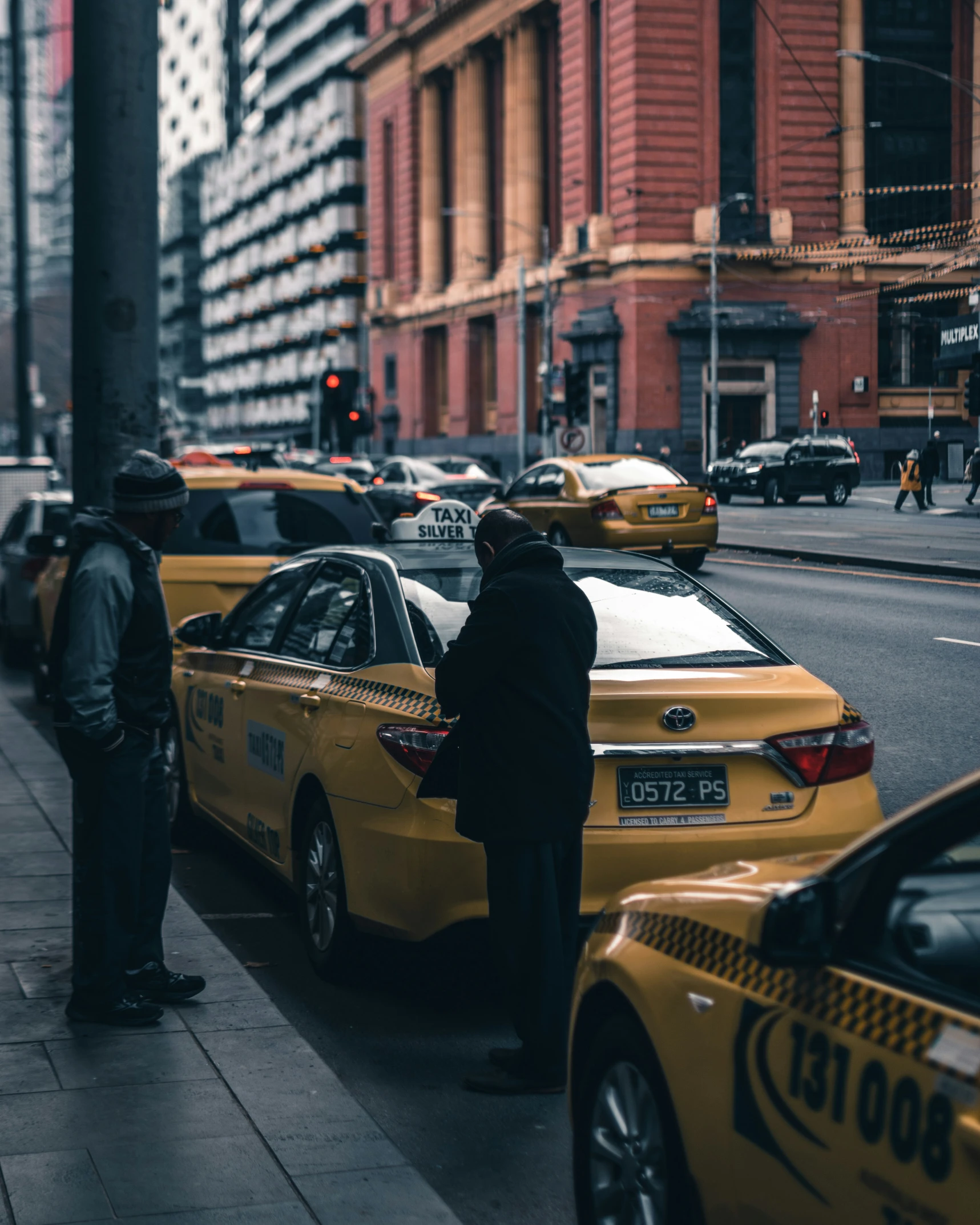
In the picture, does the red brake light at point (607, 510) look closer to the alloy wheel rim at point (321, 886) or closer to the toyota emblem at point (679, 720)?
the alloy wheel rim at point (321, 886)

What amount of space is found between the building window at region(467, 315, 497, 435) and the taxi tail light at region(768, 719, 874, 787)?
68.2 metres

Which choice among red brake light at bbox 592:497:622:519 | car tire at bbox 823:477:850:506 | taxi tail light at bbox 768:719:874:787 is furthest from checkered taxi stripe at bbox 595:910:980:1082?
car tire at bbox 823:477:850:506

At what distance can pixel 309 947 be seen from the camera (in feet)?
20.7

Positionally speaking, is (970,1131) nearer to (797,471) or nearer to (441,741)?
(441,741)

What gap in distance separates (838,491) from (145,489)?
125ft

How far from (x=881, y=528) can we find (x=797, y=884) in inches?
1120

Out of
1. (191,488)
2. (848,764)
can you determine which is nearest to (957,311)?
(191,488)

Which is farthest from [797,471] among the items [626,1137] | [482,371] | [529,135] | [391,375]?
[391,375]

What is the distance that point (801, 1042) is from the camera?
2912mm

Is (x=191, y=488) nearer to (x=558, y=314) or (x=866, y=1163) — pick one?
(x=866, y=1163)

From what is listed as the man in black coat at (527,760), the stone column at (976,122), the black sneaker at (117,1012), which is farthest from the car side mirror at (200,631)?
the stone column at (976,122)

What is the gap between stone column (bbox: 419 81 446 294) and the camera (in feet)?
264

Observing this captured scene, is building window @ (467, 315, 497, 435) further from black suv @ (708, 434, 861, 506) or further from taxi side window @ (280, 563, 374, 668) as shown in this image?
taxi side window @ (280, 563, 374, 668)

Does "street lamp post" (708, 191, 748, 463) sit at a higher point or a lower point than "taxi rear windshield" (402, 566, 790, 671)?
higher
